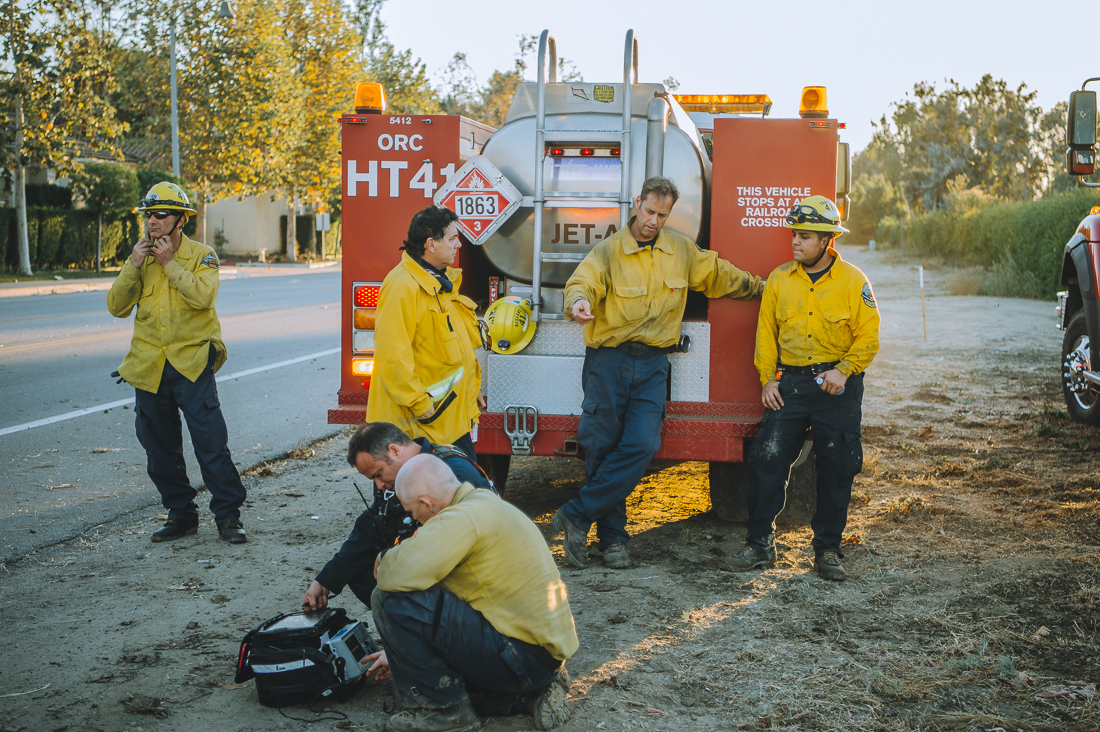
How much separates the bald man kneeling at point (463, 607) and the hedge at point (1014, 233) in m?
17.6

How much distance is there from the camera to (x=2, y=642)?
13.8 ft

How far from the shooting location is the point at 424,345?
4.59 metres

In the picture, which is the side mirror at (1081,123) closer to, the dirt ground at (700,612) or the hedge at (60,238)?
the dirt ground at (700,612)

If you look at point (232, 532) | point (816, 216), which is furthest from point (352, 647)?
point (816, 216)

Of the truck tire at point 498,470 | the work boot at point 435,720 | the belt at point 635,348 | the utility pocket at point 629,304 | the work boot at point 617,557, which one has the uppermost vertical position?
the utility pocket at point 629,304

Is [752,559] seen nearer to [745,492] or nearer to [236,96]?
[745,492]

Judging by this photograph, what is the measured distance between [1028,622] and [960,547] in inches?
46.1

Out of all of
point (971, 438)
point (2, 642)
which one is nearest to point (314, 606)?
point (2, 642)

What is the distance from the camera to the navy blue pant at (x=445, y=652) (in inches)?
133

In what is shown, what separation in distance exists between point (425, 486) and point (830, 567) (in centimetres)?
→ 270

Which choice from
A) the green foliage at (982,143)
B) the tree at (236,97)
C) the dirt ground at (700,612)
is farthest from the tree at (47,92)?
the green foliage at (982,143)

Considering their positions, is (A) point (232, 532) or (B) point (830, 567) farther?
(A) point (232, 532)

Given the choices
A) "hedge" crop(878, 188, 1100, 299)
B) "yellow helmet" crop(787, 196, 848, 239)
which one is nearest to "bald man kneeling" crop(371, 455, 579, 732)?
"yellow helmet" crop(787, 196, 848, 239)

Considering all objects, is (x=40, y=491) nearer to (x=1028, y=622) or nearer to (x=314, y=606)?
(x=314, y=606)
